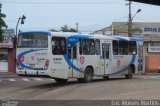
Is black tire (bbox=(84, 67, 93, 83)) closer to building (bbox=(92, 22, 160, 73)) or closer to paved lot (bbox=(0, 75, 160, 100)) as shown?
paved lot (bbox=(0, 75, 160, 100))

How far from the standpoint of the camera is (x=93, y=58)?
84.4ft

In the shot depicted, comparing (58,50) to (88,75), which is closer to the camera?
(58,50)

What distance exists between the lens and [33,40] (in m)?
22.7

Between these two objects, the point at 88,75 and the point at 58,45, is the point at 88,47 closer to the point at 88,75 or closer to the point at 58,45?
the point at 88,75

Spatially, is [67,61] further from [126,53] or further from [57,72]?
[126,53]

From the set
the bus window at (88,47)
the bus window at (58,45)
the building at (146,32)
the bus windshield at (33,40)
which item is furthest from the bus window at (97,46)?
the building at (146,32)

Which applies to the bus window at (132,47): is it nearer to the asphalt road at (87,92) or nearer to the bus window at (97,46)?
the bus window at (97,46)

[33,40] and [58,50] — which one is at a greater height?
[33,40]

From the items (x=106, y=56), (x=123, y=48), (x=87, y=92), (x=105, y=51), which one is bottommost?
(x=87, y=92)

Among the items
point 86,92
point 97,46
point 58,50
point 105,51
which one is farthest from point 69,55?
point 86,92

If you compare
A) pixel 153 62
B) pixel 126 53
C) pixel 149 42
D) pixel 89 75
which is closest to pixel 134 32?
pixel 149 42

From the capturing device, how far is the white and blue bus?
22188 mm

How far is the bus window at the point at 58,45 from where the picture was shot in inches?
883

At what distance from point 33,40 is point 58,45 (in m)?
1.29
